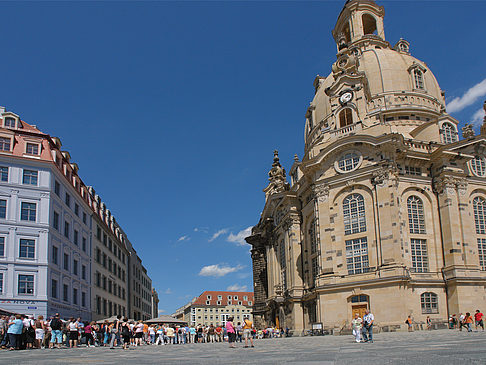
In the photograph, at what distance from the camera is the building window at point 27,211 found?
40825mm

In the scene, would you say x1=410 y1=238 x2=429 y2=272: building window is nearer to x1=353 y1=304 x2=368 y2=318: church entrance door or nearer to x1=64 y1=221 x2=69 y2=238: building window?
x1=353 y1=304 x2=368 y2=318: church entrance door

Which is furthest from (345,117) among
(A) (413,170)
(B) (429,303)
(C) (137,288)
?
(C) (137,288)

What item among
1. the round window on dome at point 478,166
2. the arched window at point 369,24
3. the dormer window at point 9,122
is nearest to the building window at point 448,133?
the round window on dome at point 478,166

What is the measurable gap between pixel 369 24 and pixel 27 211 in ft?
191

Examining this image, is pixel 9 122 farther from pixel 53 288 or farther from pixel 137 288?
pixel 137 288

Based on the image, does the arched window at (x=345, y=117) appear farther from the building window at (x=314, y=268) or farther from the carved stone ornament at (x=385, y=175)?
the building window at (x=314, y=268)

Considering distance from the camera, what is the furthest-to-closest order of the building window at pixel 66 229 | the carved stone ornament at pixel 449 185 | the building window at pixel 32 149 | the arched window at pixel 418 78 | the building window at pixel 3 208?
1. the arched window at pixel 418 78
2. the building window at pixel 66 229
3. the carved stone ornament at pixel 449 185
4. the building window at pixel 32 149
5. the building window at pixel 3 208

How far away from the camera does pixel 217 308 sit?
436ft

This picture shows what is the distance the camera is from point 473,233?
46219mm

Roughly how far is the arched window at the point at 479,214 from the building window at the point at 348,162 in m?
12.1

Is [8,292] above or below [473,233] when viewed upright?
below

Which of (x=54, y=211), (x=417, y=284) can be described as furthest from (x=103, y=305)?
(x=417, y=284)

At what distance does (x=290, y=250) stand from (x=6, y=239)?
29171 mm

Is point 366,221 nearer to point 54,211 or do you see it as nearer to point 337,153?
point 337,153
